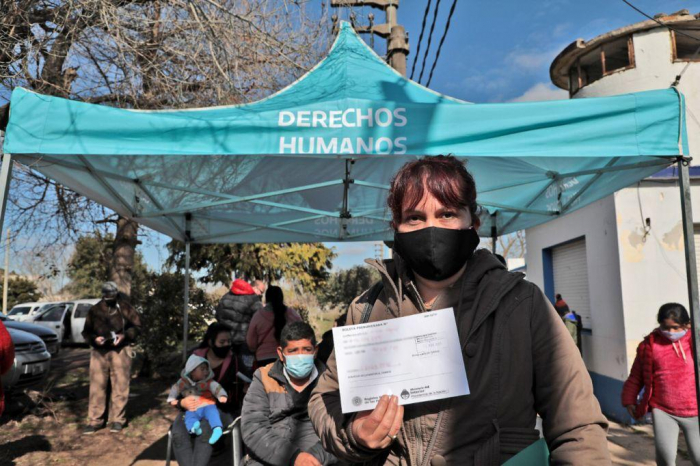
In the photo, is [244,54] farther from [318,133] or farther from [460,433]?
[460,433]

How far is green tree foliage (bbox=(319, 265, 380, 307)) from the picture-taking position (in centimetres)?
3208

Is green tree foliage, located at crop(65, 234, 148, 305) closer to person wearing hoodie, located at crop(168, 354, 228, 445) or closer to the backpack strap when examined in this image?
person wearing hoodie, located at crop(168, 354, 228, 445)

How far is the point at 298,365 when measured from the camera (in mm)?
3355

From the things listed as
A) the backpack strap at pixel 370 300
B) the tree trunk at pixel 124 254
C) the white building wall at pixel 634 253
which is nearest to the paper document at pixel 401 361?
the backpack strap at pixel 370 300

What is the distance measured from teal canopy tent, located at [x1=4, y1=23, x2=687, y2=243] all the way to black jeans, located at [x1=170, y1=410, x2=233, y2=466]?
2113 mm

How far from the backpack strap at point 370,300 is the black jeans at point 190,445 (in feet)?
10.1

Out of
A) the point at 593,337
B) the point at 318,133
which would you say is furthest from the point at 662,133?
the point at 593,337

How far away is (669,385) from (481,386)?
3890mm

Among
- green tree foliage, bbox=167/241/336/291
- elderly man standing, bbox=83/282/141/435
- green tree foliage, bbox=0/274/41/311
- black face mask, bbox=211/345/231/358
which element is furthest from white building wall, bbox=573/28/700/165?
green tree foliage, bbox=0/274/41/311

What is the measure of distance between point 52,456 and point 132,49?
15.3 feet

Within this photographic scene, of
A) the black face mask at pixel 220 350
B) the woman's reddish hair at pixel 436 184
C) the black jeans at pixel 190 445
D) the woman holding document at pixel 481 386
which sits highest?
the woman's reddish hair at pixel 436 184

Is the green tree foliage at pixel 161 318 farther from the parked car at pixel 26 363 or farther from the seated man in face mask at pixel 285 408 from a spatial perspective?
the seated man in face mask at pixel 285 408

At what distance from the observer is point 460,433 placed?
48.1 inches

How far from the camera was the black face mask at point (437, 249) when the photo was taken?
4.61 ft
